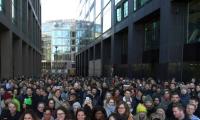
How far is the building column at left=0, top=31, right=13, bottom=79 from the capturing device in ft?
120

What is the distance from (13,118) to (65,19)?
135 meters

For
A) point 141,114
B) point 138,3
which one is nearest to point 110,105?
point 141,114

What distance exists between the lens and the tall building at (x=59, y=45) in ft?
444

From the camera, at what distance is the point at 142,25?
40906mm

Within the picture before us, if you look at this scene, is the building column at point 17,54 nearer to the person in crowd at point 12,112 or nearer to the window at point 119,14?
the window at point 119,14

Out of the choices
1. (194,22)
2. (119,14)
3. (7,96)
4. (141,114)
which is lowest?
(141,114)

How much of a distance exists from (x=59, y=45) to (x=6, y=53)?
329 ft

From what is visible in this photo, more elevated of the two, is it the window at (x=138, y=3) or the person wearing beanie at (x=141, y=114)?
the window at (x=138, y=3)

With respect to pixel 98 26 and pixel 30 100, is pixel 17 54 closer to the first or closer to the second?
pixel 98 26

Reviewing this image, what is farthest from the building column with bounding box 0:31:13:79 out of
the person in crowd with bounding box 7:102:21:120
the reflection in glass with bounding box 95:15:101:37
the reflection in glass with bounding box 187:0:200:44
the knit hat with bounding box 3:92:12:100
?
the reflection in glass with bounding box 95:15:101:37

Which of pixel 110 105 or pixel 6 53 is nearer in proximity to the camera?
pixel 110 105

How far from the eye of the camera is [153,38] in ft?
125

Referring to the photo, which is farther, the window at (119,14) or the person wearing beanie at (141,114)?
the window at (119,14)

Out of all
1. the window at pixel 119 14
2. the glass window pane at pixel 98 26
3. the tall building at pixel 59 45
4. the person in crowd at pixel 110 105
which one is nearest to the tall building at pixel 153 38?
the window at pixel 119 14
